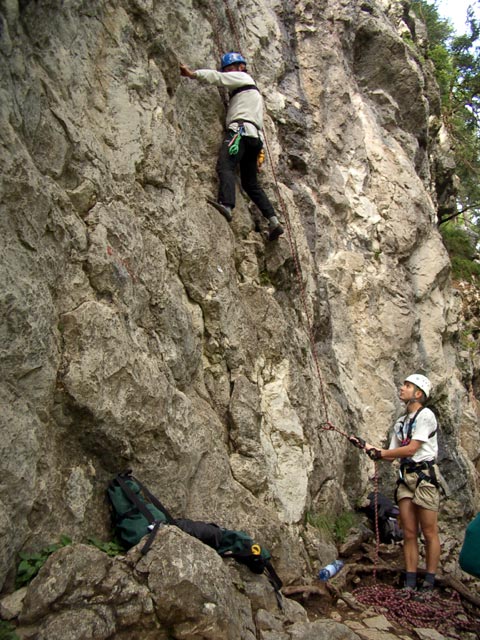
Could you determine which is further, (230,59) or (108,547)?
(230,59)

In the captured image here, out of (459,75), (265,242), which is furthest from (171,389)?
(459,75)

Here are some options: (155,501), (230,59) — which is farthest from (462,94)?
(155,501)

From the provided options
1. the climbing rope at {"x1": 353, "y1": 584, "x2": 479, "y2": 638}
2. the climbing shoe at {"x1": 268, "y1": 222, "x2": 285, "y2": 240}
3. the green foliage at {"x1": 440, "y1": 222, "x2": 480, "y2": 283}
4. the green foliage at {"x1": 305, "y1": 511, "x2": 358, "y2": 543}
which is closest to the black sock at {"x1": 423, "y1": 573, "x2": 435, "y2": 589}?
the climbing rope at {"x1": 353, "y1": 584, "x2": 479, "y2": 638}

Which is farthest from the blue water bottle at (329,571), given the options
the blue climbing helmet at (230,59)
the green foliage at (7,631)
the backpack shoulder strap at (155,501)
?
the blue climbing helmet at (230,59)

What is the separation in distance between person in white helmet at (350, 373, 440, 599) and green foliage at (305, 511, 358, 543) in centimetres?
86

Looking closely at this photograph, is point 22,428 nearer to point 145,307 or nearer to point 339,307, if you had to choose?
point 145,307

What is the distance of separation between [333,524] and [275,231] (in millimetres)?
Answer: 4092

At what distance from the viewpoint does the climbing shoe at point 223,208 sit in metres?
6.92

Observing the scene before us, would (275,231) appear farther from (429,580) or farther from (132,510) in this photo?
(429,580)

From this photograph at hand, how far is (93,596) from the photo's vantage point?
10.9ft

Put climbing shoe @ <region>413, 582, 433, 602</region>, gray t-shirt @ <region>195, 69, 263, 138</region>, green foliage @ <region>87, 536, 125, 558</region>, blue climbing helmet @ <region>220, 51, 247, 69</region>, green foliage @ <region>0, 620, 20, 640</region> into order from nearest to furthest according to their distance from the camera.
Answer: green foliage @ <region>0, 620, 20, 640</region>, green foliage @ <region>87, 536, 125, 558</region>, climbing shoe @ <region>413, 582, 433, 602</region>, gray t-shirt @ <region>195, 69, 263, 138</region>, blue climbing helmet @ <region>220, 51, 247, 69</region>

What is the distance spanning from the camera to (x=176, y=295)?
575 cm

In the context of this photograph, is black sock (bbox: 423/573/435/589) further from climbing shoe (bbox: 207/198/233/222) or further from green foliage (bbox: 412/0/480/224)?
green foliage (bbox: 412/0/480/224)

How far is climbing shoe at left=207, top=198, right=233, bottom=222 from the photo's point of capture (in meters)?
6.92
